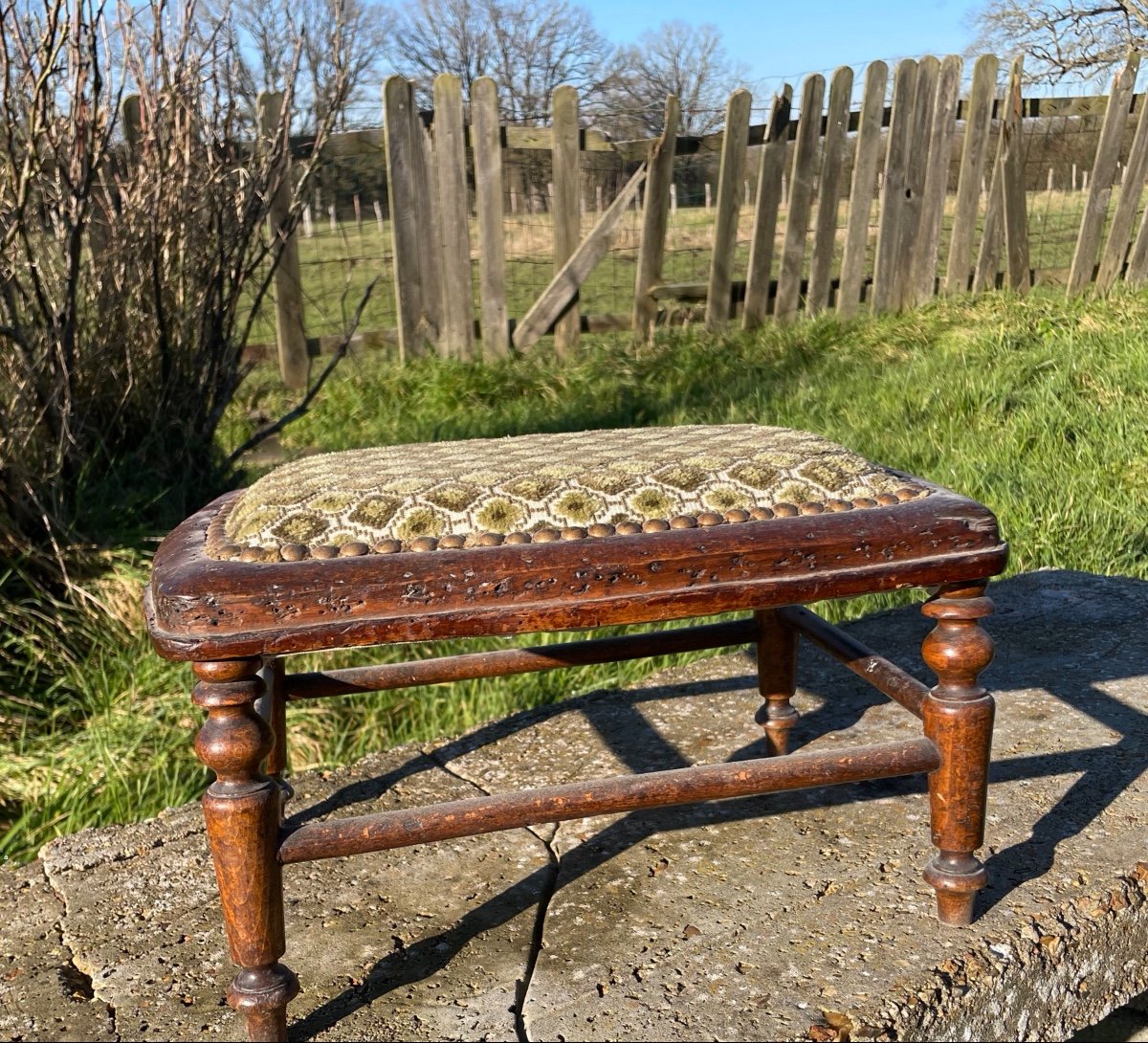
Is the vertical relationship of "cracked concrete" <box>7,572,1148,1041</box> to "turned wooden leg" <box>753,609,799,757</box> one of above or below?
below

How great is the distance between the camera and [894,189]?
6777 millimetres

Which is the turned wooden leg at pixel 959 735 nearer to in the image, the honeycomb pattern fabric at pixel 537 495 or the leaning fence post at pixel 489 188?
the honeycomb pattern fabric at pixel 537 495

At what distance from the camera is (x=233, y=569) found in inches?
55.9

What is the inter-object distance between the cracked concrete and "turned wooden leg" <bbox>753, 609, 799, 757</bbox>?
0.33 ft

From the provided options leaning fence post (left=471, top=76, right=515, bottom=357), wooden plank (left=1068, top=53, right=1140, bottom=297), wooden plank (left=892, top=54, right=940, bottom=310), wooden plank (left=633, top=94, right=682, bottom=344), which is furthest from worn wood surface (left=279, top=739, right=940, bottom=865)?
wooden plank (left=1068, top=53, right=1140, bottom=297)

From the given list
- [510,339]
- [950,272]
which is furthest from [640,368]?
[950,272]

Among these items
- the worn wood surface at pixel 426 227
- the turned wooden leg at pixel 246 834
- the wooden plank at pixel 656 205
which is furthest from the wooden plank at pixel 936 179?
the turned wooden leg at pixel 246 834

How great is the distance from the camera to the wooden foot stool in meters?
1.42

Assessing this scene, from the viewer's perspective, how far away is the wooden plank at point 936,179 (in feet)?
22.1

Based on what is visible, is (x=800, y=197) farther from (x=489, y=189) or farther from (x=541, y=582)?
(x=541, y=582)

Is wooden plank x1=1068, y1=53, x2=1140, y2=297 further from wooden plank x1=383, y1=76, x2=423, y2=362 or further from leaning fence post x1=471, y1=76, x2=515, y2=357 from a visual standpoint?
wooden plank x1=383, y1=76, x2=423, y2=362

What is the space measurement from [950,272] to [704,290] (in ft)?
5.39

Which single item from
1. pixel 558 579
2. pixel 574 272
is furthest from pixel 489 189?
pixel 558 579

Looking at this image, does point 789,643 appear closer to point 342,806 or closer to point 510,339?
point 342,806
